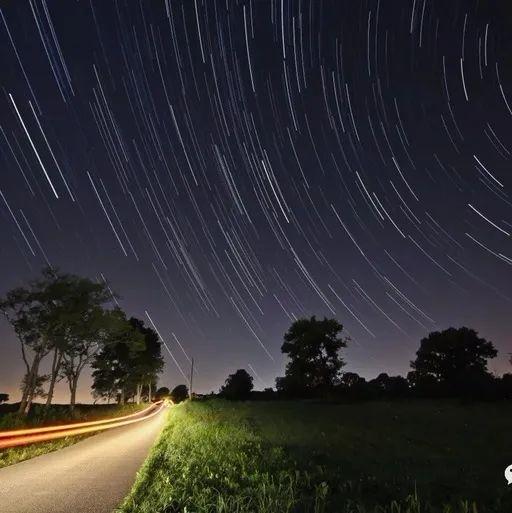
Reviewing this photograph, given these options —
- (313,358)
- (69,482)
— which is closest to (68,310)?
(69,482)

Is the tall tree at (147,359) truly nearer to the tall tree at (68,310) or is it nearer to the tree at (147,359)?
the tree at (147,359)

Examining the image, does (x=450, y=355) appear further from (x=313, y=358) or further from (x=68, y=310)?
(x=68, y=310)

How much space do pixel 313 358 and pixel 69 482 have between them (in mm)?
61308

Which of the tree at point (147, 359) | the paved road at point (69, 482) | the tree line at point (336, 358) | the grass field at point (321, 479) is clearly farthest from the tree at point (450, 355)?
the paved road at point (69, 482)

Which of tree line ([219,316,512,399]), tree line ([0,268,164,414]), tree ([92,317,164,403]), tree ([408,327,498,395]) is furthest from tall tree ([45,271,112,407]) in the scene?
tree ([408,327,498,395])

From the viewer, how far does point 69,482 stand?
9086 mm

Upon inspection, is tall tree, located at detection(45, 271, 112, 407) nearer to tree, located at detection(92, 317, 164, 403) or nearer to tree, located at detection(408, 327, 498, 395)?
tree, located at detection(92, 317, 164, 403)

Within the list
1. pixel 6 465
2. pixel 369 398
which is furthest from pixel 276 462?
pixel 369 398

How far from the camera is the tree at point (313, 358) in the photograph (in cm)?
6562

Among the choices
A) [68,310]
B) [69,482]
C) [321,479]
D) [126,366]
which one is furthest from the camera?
[126,366]

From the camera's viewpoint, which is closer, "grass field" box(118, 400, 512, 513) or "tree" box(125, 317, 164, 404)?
"grass field" box(118, 400, 512, 513)

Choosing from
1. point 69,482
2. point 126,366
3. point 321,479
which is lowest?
point 69,482

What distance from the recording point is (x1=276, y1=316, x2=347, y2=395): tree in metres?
65.6

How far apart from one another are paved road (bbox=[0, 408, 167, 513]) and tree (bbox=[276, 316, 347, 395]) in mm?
54196
